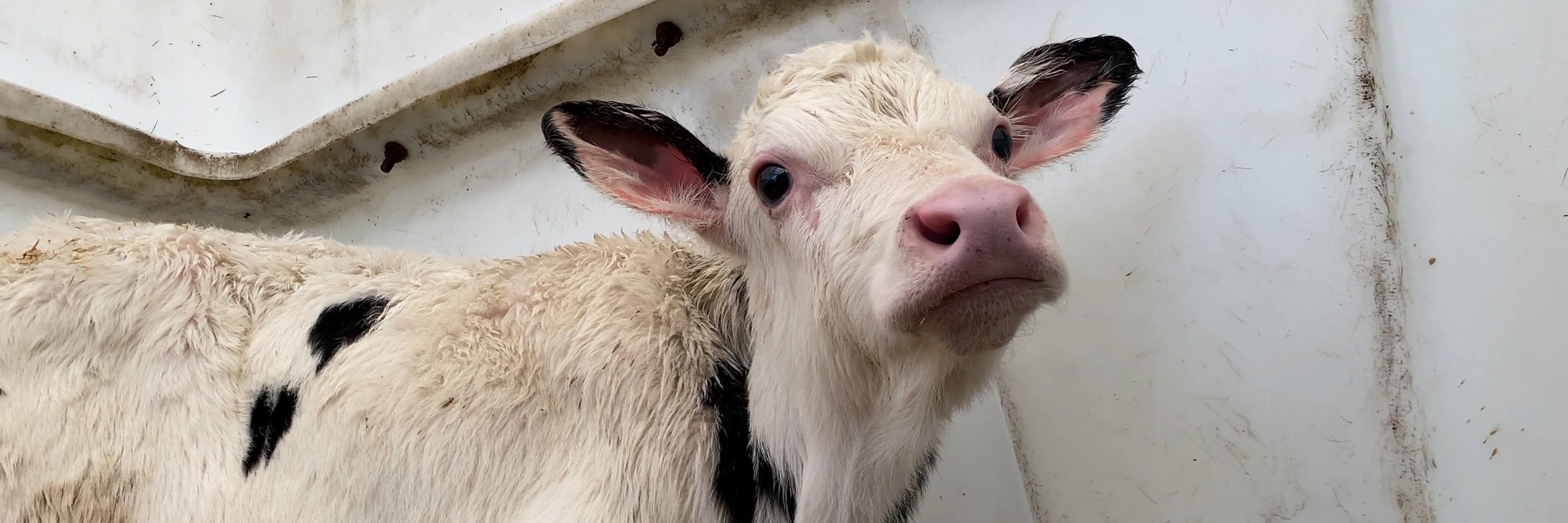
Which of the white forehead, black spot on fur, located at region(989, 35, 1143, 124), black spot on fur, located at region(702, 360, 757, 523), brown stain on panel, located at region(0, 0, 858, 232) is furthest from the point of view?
brown stain on panel, located at region(0, 0, 858, 232)

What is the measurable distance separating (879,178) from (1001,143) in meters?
0.43

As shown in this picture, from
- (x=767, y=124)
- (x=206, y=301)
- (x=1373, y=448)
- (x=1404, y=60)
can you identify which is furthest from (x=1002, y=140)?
(x=206, y=301)

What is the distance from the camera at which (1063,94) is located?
207 centimetres

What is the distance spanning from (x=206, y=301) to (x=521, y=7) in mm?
1654

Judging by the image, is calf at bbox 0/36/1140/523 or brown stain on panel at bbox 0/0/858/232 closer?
calf at bbox 0/36/1140/523

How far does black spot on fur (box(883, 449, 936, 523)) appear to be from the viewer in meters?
1.90

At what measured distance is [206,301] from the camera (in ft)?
6.66

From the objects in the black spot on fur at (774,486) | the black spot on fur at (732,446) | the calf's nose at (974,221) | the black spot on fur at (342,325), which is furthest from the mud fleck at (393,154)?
the calf's nose at (974,221)

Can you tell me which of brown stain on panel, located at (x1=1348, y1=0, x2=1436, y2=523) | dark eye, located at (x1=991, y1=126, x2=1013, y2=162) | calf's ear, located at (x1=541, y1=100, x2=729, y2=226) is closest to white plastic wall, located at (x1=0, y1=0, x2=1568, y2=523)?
brown stain on panel, located at (x1=1348, y1=0, x2=1436, y2=523)

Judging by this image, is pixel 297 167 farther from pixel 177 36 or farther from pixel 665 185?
pixel 665 185

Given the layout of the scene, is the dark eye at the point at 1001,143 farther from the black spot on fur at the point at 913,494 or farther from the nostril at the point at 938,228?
the black spot on fur at the point at 913,494

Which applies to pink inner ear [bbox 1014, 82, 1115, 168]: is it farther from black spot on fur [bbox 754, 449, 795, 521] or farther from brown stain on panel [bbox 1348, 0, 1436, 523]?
black spot on fur [bbox 754, 449, 795, 521]

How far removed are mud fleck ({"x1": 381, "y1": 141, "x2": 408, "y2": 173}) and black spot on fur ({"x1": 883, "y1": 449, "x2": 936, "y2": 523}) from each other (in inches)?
95.0

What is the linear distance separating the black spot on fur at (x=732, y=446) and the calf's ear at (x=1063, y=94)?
0.81 m
